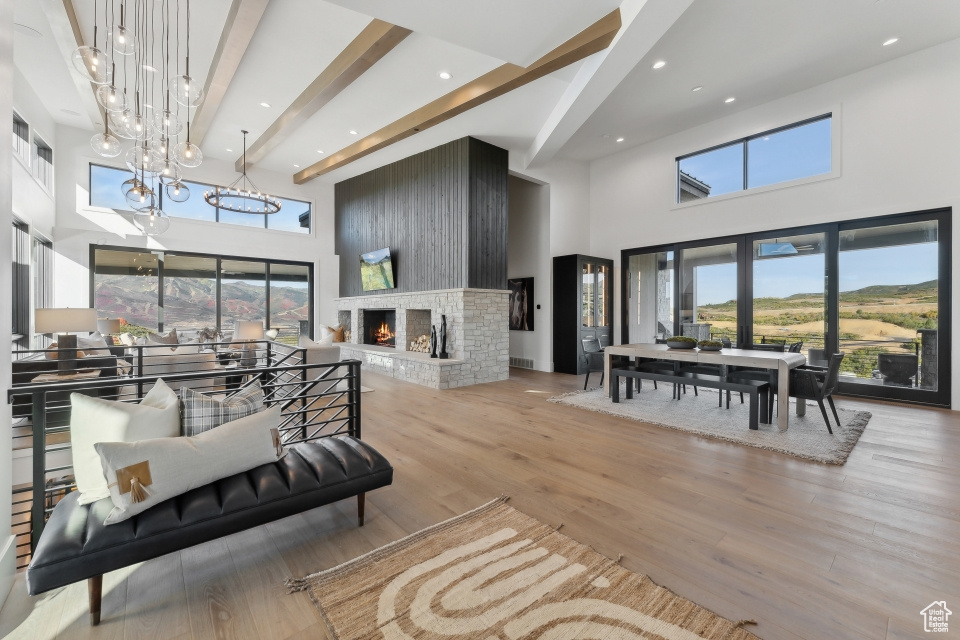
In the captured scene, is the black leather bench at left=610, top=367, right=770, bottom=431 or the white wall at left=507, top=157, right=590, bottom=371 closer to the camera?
the black leather bench at left=610, top=367, right=770, bottom=431

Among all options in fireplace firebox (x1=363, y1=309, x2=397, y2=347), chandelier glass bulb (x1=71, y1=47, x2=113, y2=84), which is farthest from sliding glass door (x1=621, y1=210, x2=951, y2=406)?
chandelier glass bulb (x1=71, y1=47, x2=113, y2=84)

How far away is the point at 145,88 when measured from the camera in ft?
13.4

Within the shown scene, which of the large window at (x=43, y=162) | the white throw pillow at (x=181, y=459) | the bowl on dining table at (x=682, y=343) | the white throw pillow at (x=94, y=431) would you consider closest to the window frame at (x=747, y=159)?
the bowl on dining table at (x=682, y=343)

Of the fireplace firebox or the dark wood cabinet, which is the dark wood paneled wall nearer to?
the fireplace firebox

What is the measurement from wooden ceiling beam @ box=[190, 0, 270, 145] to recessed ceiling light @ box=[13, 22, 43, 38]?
1.44 metres

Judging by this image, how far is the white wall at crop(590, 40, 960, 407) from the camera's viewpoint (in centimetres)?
449

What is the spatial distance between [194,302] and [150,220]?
431 centimetres

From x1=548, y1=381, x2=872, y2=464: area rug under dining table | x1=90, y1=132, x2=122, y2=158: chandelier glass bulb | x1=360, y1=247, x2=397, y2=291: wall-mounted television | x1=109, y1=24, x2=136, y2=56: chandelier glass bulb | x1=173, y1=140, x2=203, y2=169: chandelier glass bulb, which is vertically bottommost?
x1=548, y1=381, x2=872, y2=464: area rug under dining table

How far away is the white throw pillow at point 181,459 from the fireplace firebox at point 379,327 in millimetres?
6573

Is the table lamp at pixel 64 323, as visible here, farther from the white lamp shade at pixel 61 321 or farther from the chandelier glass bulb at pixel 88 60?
the chandelier glass bulb at pixel 88 60

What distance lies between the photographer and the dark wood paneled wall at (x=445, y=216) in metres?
6.16

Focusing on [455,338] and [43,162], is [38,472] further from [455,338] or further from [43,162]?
[43,162]

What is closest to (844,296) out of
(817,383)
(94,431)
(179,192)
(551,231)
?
(817,383)

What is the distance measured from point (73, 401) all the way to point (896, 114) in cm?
799
